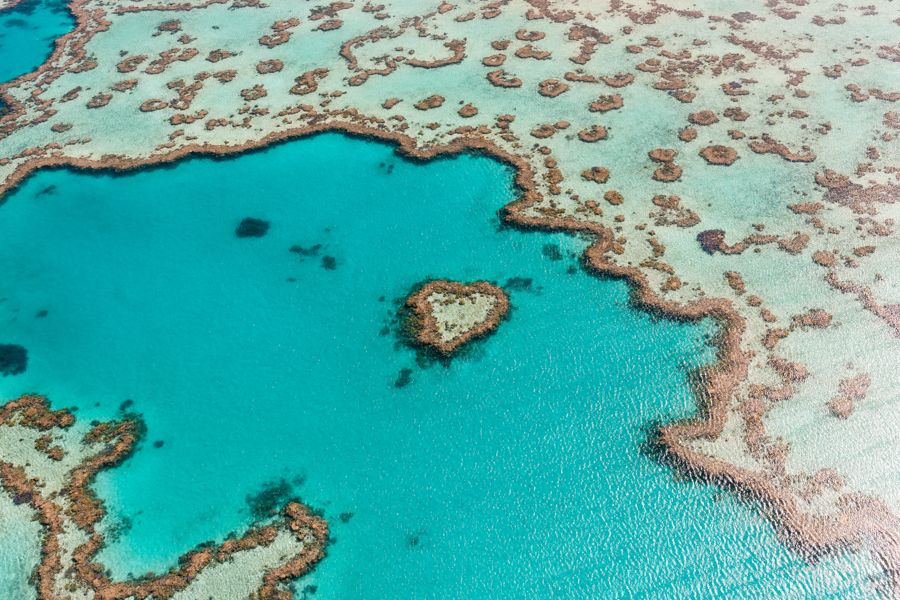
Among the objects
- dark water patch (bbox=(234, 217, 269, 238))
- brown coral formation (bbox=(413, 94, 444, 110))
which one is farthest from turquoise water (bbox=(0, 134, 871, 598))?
brown coral formation (bbox=(413, 94, 444, 110))

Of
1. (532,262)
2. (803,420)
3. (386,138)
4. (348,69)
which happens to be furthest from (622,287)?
(348,69)

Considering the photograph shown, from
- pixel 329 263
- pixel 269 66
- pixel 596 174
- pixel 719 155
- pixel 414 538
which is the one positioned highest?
pixel 269 66

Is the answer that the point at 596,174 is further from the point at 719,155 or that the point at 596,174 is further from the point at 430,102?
the point at 430,102

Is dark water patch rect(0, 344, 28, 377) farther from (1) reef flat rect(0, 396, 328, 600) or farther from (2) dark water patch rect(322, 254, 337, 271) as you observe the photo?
(2) dark water patch rect(322, 254, 337, 271)

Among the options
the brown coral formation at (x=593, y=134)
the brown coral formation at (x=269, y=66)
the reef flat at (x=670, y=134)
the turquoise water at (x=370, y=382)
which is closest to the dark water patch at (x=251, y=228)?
the turquoise water at (x=370, y=382)

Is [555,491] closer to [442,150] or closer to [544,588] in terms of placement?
[544,588]

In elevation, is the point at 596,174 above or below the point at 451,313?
above

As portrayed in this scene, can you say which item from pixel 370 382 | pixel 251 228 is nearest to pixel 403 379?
pixel 370 382
